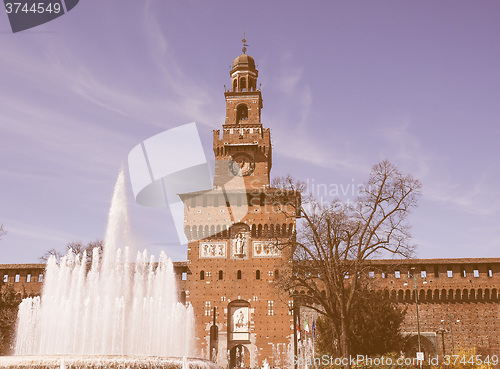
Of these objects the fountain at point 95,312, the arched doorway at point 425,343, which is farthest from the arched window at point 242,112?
the arched doorway at point 425,343

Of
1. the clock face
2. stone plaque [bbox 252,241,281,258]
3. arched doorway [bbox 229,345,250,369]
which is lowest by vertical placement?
arched doorway [bbox 229,345,250,369]

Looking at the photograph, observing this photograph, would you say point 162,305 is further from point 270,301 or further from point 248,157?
point 248,157

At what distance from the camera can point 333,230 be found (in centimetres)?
2536

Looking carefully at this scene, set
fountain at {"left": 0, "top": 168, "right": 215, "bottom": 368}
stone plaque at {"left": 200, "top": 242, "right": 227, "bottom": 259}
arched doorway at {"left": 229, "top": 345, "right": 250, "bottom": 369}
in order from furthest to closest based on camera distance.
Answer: stone plaque at {"left": 200, "top": 242, "right": 227, "bottom": 259}, arched doorway at {"left": 229, "top": 345, "right": 250, "bottom": 369}, fountain at {"left": 0, "top": 168, "right": 215, "bottom": 368}

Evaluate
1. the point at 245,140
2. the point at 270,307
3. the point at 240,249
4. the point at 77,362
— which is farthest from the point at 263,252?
the point at 77,362

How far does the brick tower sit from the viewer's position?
40406 millimetres

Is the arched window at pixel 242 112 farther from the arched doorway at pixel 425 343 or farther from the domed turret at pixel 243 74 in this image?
the arched doorway at pixel 425 343

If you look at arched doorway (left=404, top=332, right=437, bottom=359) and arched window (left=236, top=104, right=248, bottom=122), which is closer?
arched doorway (left=404, top=332, right=437, bottom=359)

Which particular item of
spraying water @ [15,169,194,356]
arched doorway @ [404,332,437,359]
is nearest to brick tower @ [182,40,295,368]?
spraying water @ [15,169,194,356]

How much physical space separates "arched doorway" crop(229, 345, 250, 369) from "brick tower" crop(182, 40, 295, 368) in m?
0.08

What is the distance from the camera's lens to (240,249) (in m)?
42.7

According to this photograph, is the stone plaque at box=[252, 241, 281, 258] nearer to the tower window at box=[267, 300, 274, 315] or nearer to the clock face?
the tower window at box=[267, 300, 274, 315]

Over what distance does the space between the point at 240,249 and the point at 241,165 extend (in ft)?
25.6

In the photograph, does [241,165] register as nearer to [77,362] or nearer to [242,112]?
[242,112]
